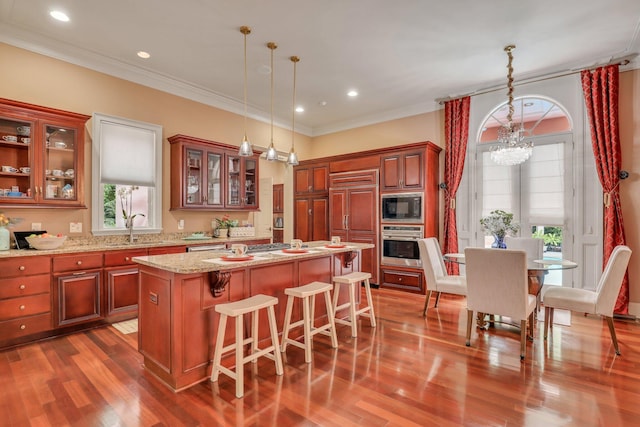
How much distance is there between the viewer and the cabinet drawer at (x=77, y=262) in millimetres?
3193

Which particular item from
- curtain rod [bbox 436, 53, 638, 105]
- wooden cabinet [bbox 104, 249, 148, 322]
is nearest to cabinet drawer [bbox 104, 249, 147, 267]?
wooden cabinet [bbox 104, 249, 148, 322]

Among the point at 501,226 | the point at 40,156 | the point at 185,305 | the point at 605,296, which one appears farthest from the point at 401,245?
the point at 40,156

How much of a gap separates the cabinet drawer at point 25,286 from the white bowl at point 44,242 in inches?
11.6

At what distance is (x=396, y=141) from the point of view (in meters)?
5.81

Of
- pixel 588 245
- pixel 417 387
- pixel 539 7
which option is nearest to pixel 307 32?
pixel 539 7

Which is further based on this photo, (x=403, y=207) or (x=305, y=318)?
(x=403, y=207)

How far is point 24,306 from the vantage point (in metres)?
3.00

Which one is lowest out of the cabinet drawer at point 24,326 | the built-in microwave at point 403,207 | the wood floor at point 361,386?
the wood floor at point 361,386

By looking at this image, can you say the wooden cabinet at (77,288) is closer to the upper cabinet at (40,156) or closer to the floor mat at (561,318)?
the upper cabinet at (40,156)

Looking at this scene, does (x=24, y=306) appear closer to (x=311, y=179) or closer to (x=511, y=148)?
(x=311, y=179)

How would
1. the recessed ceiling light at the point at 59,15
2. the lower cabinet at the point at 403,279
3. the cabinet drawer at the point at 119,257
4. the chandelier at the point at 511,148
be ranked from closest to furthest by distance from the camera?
the recessed ceiling light at the point at 59,15
the cabinet drawer at the point at 119,257
the chandelier at the point at 511,148
the lower cabinet at the point at 403,279

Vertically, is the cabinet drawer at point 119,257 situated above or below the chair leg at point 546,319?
above

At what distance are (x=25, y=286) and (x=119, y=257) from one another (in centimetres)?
81

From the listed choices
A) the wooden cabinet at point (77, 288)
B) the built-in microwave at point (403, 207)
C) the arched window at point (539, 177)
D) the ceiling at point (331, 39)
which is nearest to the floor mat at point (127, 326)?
the wooden cabinet at point (77, 288)
